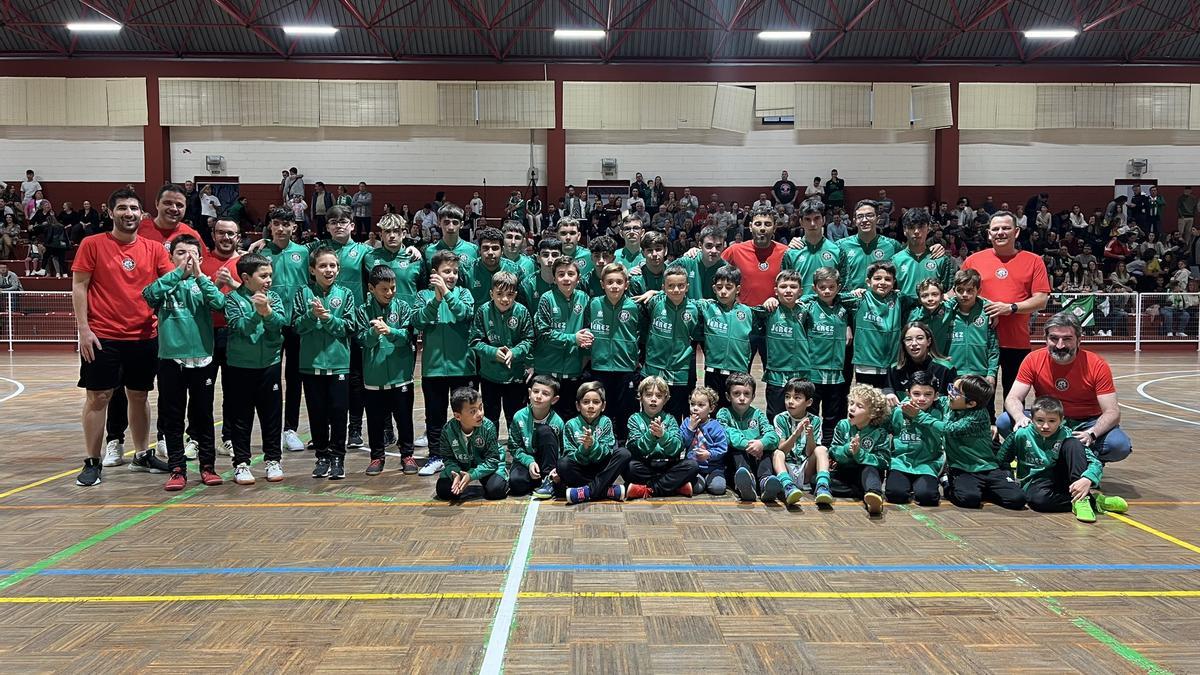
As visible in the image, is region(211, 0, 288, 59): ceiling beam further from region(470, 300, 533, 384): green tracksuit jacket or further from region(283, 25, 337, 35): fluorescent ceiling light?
region(470, 300, 533, 384): green tracksuit jacket

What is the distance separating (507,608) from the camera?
13.4 feet

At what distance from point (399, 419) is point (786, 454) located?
10.9 feet

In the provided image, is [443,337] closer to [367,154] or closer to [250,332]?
[250,332]

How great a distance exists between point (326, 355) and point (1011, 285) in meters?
5.89

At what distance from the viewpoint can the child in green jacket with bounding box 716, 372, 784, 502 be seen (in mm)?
6117

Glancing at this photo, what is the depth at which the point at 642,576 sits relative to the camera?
14.9 ft

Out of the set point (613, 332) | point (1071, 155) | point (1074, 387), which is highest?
point (1071, 155)

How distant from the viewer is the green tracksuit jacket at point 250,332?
6508 millimetres

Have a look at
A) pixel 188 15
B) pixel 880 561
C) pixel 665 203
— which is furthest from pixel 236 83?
pixel 880 561

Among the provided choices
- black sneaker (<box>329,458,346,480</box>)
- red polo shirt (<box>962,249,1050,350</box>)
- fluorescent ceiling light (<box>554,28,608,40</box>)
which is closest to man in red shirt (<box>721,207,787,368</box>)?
red polo shirt (<box>962,249,1050,350</box>)

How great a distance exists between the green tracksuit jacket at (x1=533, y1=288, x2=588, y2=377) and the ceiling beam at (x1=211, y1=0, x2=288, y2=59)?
17.9 metres

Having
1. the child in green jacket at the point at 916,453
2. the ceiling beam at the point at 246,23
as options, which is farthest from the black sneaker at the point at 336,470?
the ceiling beam at the point at 246,23

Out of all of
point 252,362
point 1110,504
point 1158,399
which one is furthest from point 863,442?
point 1158,399

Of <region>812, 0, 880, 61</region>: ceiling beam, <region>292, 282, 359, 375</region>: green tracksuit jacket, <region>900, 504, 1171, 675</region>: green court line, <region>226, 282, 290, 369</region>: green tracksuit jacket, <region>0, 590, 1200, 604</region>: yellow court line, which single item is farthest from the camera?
<region>812, 0, 880, 61</region>: ceiling beam
